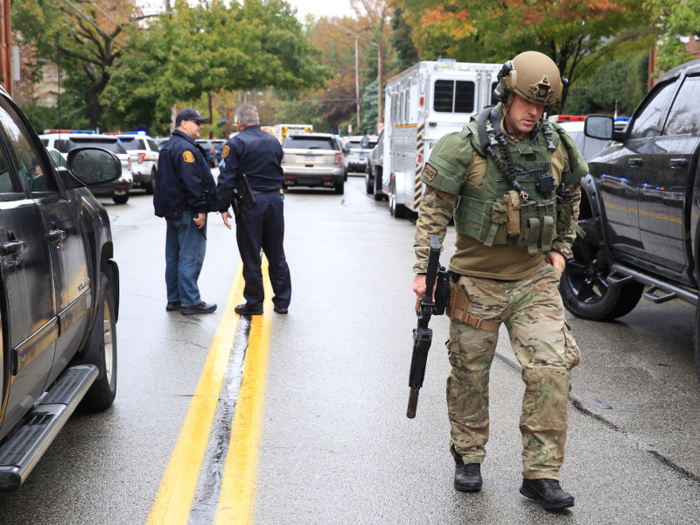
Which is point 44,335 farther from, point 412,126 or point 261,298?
point 412,126

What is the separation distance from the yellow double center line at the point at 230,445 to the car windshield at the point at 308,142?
694 inches

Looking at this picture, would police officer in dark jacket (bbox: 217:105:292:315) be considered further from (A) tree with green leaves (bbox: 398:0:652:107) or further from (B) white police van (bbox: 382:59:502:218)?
(A) tree with green leaves (bbox: 398:0:652:107)

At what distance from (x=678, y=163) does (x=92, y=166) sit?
12.7 feet

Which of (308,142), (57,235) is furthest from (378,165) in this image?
(57,235)

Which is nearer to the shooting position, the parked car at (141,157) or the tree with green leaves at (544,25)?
the tree with green leaves at (544,25)

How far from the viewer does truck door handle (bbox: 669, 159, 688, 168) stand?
5.91m

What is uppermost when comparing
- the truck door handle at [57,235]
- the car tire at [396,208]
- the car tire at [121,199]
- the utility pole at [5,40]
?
the utility pole at [5,40]

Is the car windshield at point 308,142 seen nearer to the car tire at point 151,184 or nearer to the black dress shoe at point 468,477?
the car tire at point 151,184

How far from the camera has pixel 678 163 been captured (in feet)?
19.6

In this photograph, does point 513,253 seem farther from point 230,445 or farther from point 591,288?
point 591,288

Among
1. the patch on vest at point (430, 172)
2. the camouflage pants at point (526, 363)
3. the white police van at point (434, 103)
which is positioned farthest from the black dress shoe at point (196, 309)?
the white police van at point (434, 103)

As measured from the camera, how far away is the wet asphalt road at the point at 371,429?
12.6 ft

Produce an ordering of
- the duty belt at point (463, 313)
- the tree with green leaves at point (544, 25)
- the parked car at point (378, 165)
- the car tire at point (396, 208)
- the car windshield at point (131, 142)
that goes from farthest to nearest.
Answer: the car windshield at point (131, 142) → the parked car at point (378, 165) → the tree with green leaves at point (544, 25) → the car tire at point (396, 208) → the duty belt at point (463, 313)

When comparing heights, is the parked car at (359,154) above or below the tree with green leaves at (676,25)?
below
